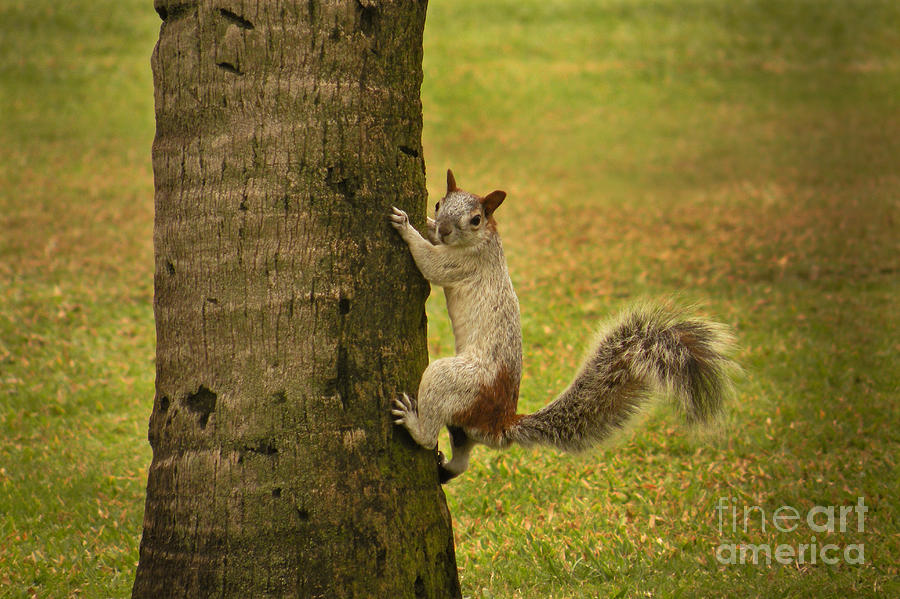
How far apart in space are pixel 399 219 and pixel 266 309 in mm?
611

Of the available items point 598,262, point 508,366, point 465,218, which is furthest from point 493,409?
point 598,262

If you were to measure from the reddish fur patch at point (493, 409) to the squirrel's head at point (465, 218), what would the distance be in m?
0.60

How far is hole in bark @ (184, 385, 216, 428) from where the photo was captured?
9.91 ft

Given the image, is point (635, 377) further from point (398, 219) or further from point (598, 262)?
point (598, 262)

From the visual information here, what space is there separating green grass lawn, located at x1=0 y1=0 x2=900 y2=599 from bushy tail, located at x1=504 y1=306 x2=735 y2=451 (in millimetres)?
200

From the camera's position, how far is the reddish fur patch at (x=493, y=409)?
3498 mm

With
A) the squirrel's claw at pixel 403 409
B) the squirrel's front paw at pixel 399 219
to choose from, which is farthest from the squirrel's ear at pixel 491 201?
the squirrel's claw at pixel 403 409

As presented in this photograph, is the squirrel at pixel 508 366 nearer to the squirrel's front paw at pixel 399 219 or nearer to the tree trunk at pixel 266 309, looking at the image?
the squirrel's front paw at pixel 399 219

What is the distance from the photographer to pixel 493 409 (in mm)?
3562

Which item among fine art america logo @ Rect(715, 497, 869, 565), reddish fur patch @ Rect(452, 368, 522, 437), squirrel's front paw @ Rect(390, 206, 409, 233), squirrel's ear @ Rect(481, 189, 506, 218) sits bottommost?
fine art america logo @ Rect(715, 497, 869, 565)

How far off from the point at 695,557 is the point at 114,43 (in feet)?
59.0

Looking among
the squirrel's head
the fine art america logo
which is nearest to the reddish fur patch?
the squirrel's head

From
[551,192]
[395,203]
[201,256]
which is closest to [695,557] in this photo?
[395,203]

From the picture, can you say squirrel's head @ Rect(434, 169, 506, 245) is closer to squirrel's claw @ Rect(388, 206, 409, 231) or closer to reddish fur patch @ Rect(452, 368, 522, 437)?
squirrel's claw @ Rect(388, 206, 409, 231)
